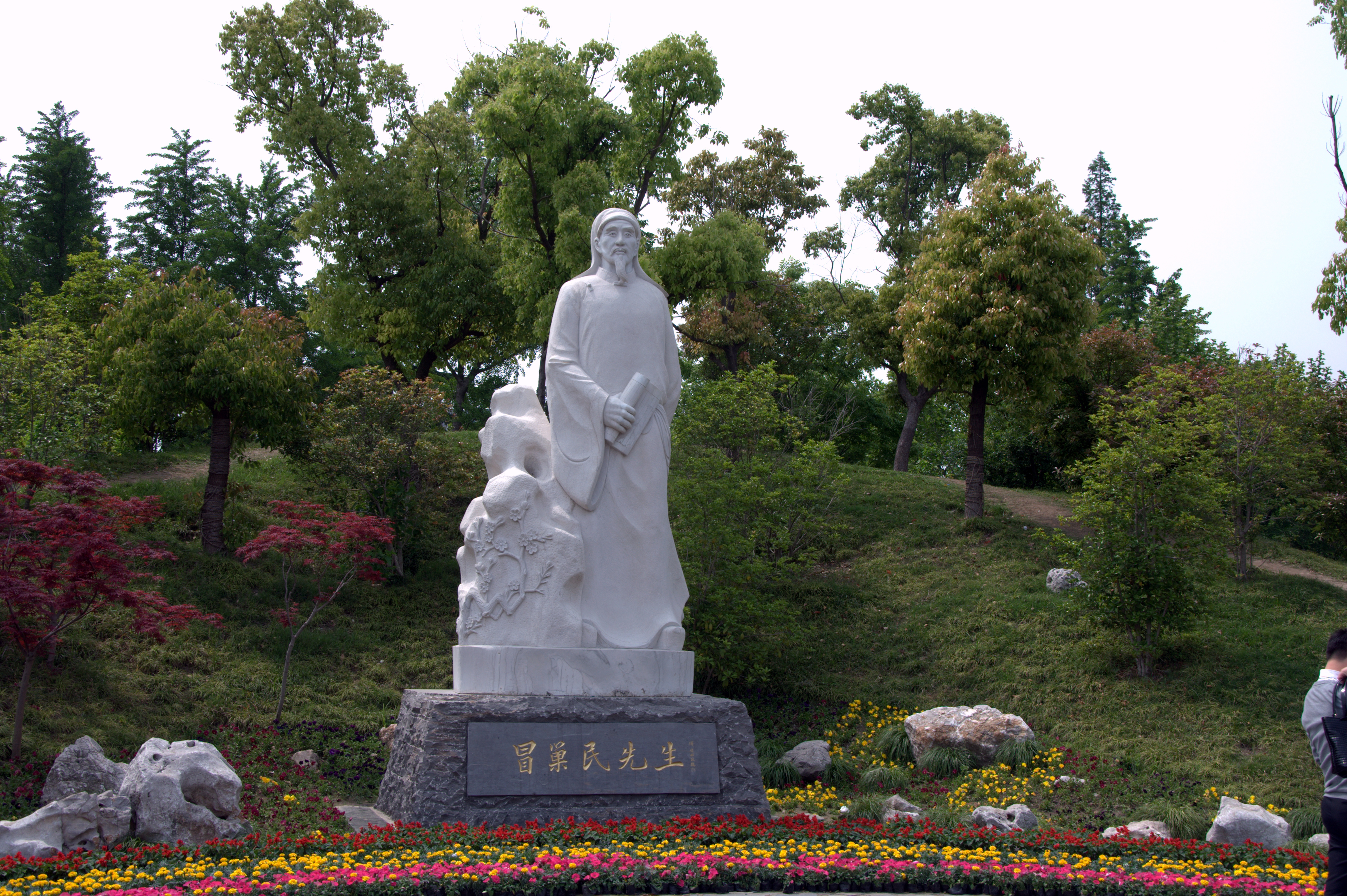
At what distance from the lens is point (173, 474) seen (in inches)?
656

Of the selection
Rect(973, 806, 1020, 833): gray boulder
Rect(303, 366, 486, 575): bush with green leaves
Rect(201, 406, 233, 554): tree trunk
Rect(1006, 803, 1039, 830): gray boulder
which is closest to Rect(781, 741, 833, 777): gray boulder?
Rect(973, 806, 1020, 833): gray boulder

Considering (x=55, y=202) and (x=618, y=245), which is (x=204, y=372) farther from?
(x=55, y=202)

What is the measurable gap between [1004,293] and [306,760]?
11.4 metres

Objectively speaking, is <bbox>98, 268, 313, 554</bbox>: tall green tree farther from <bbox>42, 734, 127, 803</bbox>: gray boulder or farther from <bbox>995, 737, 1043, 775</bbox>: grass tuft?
<bbox>995, 737, 1043, 775</bbox>: grass tuft

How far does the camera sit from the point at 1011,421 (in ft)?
73.2

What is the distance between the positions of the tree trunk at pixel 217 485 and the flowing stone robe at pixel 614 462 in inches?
306

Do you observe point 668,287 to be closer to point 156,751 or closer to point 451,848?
point 156,751

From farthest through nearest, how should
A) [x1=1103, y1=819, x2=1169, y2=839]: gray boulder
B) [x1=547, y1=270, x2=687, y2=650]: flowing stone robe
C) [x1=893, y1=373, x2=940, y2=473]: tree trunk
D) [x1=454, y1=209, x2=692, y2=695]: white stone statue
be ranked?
[x1=893, y1=373, x2=940, y2=473]: tree trunk < [x1=1103, y1=819, x2=1169, y2=839]: gray boulder < [x1=547, y1=270, x2=687, y2=650]: flowing stone robe < [x1=454, y1=209, x2=692, y2=695]: white stone statue

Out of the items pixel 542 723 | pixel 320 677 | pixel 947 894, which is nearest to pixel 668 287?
pixel 320 677

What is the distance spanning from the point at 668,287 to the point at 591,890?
1353cm

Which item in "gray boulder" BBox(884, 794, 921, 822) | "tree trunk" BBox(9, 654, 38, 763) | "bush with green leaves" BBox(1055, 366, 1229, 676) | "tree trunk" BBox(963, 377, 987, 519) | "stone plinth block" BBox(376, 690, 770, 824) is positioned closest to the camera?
"stone plinth block" BBox(376, 690, 770, 824)

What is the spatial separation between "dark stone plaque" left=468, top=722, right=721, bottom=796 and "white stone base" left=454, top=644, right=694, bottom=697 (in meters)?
0.27

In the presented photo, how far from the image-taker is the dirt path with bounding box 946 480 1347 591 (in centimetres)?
1467

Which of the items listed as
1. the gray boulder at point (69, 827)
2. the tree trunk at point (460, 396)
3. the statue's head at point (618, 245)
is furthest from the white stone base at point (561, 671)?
the tree trunk at point (460, 396)
